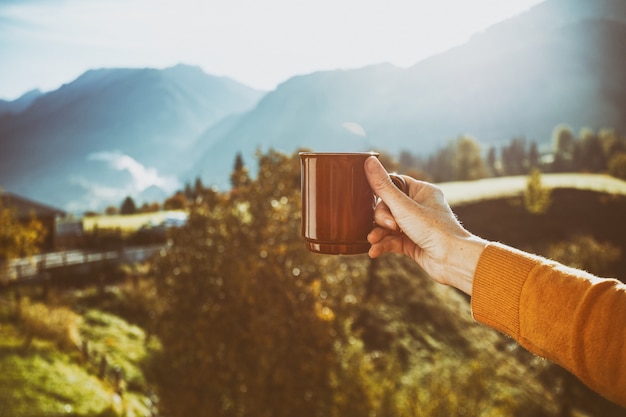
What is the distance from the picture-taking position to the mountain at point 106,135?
20.8 m

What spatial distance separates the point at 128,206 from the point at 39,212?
11.8 feet

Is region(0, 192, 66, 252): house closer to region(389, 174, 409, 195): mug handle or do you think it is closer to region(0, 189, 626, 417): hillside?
region(0, 189, 626, 417): hillside

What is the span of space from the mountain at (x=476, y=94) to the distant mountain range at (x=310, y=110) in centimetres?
25

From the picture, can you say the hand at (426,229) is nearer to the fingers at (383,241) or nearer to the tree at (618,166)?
the fingers at (383,241)

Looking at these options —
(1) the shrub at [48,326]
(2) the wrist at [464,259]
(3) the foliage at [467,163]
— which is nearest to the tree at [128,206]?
(1) the shrub at [48,326]

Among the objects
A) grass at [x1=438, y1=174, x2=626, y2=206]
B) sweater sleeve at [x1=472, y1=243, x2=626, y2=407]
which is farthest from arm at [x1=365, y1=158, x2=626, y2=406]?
grass at [x1=438, y1=174, x2=626, y2=206]

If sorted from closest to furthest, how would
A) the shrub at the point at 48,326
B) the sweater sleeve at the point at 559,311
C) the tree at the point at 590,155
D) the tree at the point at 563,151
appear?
the sweater sleeve at the point at 559,311, the shrub at the point at 48,326, the tree at the point at 590,155, the tree at the point at 563,151

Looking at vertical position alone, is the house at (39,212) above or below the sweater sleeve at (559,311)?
below

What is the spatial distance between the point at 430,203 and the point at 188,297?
3.64 metres

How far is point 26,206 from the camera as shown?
1673 cm

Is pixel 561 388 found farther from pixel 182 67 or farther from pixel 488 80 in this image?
pixel 488 80

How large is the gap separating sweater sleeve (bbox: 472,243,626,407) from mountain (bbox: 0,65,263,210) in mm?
15893

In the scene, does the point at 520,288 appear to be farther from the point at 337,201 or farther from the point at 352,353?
the point at 352,353

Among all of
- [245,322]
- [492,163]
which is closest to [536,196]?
[492,163]
